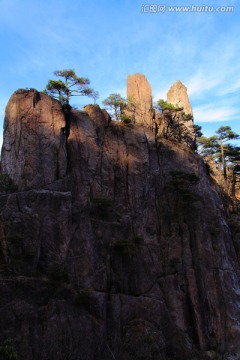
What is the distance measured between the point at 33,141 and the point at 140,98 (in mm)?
16595

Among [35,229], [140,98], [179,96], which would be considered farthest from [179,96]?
[35,229]

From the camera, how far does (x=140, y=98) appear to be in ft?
131

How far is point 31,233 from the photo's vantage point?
22281 mm

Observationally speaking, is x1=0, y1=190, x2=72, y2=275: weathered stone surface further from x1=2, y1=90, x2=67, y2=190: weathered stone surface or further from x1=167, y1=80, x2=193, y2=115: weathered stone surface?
x1=167, y1=80, x2=193, y2=115: weathered stone surface

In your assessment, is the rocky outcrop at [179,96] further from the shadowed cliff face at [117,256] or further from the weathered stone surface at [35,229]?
the weathered stone surface at [35,229]

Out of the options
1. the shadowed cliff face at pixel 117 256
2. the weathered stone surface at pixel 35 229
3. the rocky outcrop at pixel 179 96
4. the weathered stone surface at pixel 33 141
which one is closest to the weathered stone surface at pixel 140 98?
the shadowed cliff face at pixel 117 256

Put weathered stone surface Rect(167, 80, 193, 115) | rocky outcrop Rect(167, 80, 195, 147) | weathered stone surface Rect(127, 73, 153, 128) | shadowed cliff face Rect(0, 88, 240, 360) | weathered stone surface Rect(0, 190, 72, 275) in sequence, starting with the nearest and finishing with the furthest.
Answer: shadowed cliff face Rect(0, 88, 240, 360)
weathered stone surface Rect(0, 190, 72, 275)
weathered stone surface Rect(127, 73, 153, 128)
rocky outcrop Rect(167, 80, 195, 147)
weathered stone surface Rect(167, 80, 193, 115)

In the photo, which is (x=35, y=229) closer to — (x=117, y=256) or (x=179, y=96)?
(x=117, y=256)

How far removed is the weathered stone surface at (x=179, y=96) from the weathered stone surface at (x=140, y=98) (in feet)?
32.0

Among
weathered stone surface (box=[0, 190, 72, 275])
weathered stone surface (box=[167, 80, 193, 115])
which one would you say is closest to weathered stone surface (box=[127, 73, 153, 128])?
weathered stone surface (box=[167, 80, 193, 115])

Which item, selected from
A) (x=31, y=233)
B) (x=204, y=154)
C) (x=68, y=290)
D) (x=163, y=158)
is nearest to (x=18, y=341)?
(x=68, y=290)

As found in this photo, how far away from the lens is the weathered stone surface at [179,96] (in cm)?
4962

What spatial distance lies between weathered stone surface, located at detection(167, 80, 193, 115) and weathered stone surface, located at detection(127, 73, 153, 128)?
384 inches

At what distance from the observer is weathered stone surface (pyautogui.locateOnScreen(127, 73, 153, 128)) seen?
38.4 meters
